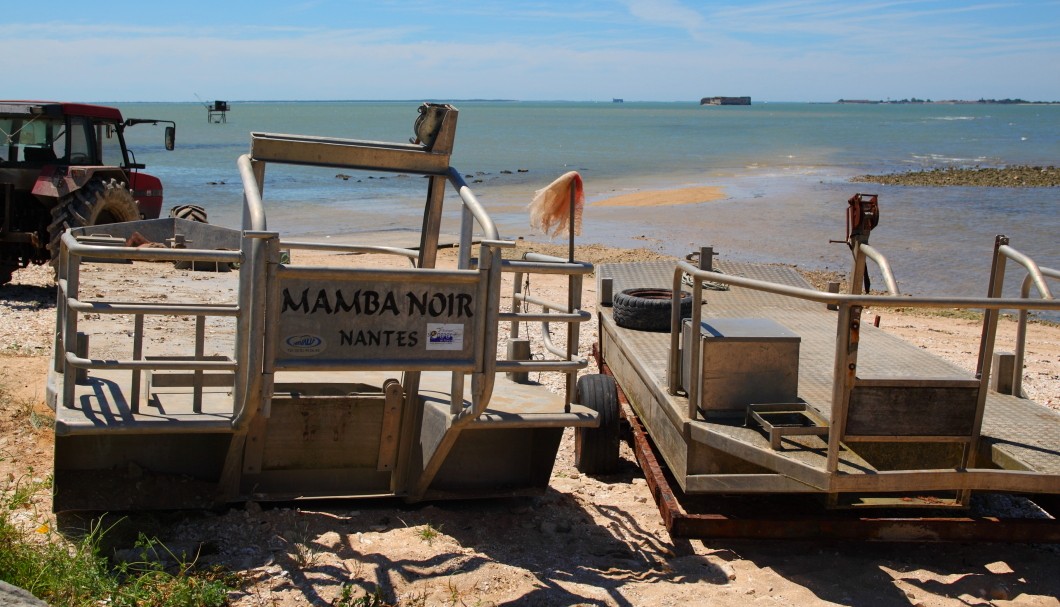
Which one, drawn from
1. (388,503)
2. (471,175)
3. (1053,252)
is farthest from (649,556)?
(471,175)

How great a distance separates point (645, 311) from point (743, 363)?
2.08 meters

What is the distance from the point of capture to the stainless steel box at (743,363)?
17.3 ft

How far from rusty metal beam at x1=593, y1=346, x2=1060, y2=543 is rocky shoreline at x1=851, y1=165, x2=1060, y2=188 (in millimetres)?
33419

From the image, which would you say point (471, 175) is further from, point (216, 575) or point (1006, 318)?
point (216, 575)

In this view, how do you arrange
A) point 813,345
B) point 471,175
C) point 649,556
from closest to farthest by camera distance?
1. point 649,556
2. point 813,345
3. point 471,175

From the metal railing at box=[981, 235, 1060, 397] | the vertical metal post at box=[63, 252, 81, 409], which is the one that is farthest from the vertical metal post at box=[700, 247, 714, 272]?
the vertical metal post at box=[63, 252, 81, 409]

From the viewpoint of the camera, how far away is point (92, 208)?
11.4m

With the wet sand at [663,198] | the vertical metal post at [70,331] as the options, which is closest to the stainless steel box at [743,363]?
the vertical metal post at [70,331]

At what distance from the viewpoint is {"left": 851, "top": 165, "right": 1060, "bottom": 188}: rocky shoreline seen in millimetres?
36156

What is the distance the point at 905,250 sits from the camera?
19953mm

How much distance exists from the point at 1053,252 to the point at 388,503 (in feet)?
60.9

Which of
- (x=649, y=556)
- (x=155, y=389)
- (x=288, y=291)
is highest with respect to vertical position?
(x=288, y=291)

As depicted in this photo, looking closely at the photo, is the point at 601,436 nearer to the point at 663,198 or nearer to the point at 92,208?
the point at 92,208

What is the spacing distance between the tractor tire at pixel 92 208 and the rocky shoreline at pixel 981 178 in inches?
1206
